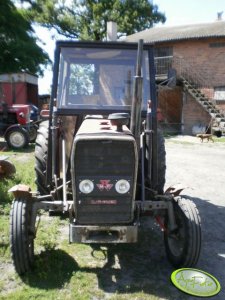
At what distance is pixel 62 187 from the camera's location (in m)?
4.36

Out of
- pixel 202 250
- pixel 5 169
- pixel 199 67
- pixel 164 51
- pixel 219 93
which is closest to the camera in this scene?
pixel 202 250

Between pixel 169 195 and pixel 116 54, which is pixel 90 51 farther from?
pixel 169 195

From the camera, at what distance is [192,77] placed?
24953 millimetres

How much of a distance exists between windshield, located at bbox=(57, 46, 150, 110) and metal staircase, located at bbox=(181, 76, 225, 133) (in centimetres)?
1762

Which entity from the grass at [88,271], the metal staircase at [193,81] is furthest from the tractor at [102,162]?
the metal staircase at [193,81]

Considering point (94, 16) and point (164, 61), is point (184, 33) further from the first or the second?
point (94, 16)

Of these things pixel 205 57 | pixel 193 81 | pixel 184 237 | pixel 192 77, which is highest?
pixel 205 57

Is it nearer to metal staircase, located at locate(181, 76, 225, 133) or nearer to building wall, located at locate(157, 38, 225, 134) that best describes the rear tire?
metal staircase, located at locate(181, 76, 225, 133)

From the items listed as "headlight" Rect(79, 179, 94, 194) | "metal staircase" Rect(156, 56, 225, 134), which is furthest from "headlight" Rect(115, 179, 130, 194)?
"metal staircase" Rect(156, 56, 225, 134)

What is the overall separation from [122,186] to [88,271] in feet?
3.25

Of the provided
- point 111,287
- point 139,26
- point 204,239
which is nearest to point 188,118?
point 139,26

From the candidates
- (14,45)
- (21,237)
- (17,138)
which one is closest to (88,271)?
(21,237)

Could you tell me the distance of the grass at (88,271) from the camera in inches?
144

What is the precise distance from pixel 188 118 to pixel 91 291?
21.8 m
